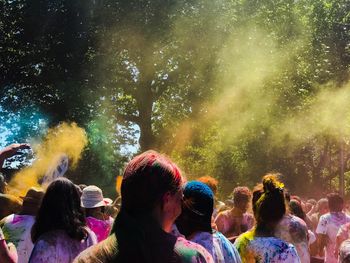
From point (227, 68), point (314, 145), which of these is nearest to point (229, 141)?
point (314, 145)

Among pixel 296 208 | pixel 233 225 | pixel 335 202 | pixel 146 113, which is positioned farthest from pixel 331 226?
pixel 146 113

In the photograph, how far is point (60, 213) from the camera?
3.40 m

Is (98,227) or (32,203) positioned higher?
(32,203)

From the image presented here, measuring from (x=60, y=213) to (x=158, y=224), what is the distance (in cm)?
160

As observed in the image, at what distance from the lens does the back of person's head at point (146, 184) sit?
199cm

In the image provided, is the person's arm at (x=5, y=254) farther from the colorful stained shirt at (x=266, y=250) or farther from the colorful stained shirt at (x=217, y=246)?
the colorful stained shirt at (x=266, y=250)

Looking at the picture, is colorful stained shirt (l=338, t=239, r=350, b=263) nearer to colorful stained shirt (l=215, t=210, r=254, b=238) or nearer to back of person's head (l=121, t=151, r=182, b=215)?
back of person's head (l=121, t=151, r=182, b=215)

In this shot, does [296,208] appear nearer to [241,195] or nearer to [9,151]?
[241,195]

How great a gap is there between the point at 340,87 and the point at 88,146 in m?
11.5

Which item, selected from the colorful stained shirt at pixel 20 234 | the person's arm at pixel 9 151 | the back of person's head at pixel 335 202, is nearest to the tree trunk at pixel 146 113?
the back of person's head at pixel 335 202

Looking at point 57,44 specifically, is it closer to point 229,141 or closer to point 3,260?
point 229,141

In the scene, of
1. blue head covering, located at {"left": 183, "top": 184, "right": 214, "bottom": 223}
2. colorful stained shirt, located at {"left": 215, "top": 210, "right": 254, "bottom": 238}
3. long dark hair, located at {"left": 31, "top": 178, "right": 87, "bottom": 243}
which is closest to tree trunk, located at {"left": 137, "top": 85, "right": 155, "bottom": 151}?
colorful stained shirt, located at {"left": 215, "top": 210, "right": 254, "bottom": 238}

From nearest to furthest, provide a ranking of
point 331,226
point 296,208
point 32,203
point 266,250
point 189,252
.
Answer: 1. point 189,252
2. point 266,250
3. point 32,203
4. point 296,208
5. point 331,226

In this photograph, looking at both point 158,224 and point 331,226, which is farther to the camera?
point 331,226
